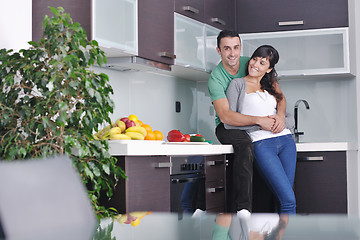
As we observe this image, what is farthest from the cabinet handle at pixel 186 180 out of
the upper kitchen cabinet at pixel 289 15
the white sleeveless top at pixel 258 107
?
the upper kitchen cabinet at pixel 289 15

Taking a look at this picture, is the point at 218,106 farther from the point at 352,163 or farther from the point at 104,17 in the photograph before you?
the point at 352,163

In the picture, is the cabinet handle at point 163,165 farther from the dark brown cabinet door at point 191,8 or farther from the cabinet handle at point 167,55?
the dark brown cabinet door at point 191,8

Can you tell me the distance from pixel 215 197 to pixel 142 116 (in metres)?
0.86

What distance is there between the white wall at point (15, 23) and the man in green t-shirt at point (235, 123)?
154cm

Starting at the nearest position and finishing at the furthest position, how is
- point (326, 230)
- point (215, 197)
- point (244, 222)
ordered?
1. point (326, 230)
2. point (244, 222)
3. point (215, 197)

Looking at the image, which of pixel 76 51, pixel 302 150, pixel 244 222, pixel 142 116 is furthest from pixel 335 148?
pixel 244 222

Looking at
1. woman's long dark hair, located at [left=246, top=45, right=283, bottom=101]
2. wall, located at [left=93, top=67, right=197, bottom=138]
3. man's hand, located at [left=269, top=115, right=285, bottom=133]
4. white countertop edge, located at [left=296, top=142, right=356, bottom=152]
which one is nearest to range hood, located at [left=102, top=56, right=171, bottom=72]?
wall, located at [left=93, top=67, right=197, bottom=138]

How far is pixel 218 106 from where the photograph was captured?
3.96 metres

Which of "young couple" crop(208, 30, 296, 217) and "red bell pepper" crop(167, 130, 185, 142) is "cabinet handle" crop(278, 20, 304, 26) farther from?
"red bell pepper" crop(167, 130, 185, 142)

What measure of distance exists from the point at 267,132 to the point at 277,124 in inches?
3.3

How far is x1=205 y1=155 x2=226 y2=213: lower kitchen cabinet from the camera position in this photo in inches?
147

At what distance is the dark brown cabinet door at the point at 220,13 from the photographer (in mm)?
4535

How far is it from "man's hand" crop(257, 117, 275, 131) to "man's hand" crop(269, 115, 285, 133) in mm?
19

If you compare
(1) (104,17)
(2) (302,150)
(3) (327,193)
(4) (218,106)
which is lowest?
(3) (327,193)
